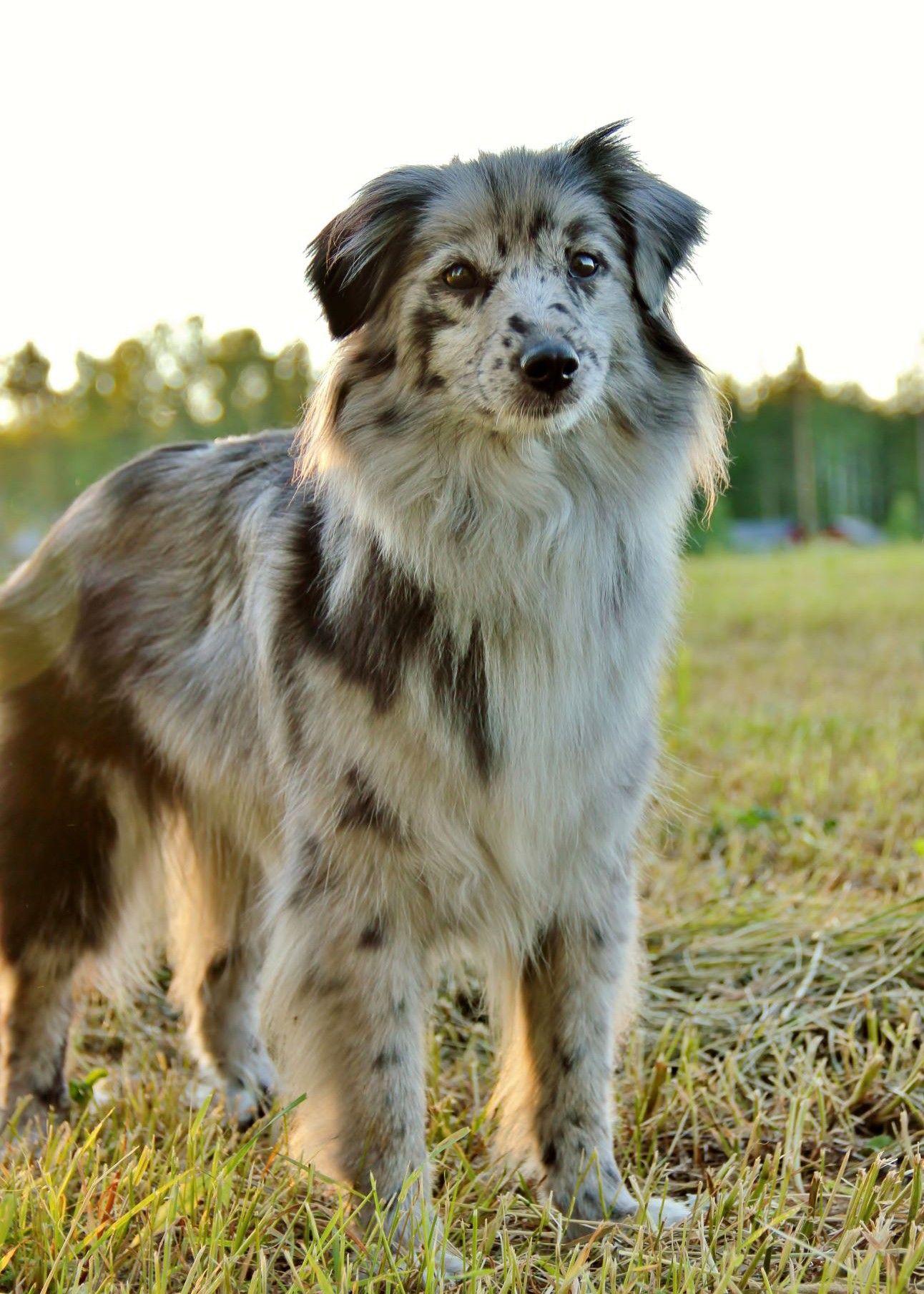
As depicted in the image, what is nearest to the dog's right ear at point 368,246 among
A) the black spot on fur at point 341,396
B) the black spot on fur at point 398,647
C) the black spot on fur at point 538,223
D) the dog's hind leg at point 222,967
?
the black spot on fur at point 341,396

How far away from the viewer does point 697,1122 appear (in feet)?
9.92

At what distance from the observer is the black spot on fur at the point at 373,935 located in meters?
2.61

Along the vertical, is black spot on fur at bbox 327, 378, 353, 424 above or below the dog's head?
below

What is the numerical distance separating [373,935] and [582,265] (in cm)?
153

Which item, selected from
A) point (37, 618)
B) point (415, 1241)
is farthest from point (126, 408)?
point (415, 1241)

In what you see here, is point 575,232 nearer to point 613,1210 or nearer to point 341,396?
point 341,396

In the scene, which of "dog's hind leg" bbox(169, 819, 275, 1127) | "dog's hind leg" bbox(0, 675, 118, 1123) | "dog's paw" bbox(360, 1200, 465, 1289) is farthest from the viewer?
"dog's hind leg" bbox(169, 819, 275, 1127)

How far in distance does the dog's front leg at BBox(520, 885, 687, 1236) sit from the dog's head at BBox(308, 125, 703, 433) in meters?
1.16

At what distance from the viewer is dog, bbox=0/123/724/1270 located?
2.59m

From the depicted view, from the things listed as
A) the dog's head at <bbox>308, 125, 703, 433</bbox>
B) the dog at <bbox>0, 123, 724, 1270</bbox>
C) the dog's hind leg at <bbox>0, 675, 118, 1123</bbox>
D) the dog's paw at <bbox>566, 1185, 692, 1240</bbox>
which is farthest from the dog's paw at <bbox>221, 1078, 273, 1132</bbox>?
the dog's head at <bbox>308, 125, 703, 433</bbox>

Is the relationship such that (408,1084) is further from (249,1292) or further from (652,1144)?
(652,1144)

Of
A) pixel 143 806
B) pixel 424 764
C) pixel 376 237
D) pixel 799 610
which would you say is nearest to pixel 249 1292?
pixel 424 764

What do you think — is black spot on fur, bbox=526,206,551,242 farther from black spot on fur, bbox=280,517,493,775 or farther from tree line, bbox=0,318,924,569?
tree line, bbox=0,318,924,569

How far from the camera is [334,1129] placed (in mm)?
2635
